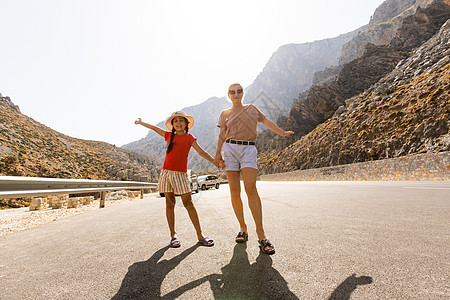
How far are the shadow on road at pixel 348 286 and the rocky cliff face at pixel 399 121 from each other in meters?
26.3

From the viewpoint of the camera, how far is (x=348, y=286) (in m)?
1.55

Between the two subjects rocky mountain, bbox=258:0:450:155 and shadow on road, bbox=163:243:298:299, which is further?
rocky mountain, bbox=258:0:450:155

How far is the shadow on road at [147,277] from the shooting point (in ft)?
5.15

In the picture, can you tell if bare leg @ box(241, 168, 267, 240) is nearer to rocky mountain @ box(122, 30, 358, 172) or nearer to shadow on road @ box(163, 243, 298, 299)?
shadow on road @ box(163, 243, 298, 299)

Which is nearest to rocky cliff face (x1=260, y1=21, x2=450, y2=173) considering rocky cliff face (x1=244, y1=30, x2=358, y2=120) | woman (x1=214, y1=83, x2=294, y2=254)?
woman (x1=214, y1=83, x2=294, y2=254)

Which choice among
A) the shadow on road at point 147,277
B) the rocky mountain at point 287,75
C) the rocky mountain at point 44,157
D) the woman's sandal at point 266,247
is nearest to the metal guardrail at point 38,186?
the shadow on road at point 147,277

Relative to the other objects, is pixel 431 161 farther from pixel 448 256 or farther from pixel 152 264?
pixel 152 264

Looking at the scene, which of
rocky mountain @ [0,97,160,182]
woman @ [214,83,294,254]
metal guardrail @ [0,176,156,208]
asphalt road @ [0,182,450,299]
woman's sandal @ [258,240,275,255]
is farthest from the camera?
rocky mountain @ [0,97,160,182]

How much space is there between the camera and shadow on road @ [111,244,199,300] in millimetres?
1570

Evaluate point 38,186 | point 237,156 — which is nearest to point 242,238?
point 237,156

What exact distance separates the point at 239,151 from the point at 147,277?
177 centimetres

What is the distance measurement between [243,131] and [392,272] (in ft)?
6.84

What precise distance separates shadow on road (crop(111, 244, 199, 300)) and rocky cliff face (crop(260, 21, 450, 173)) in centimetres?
2701

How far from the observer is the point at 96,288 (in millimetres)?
1692
